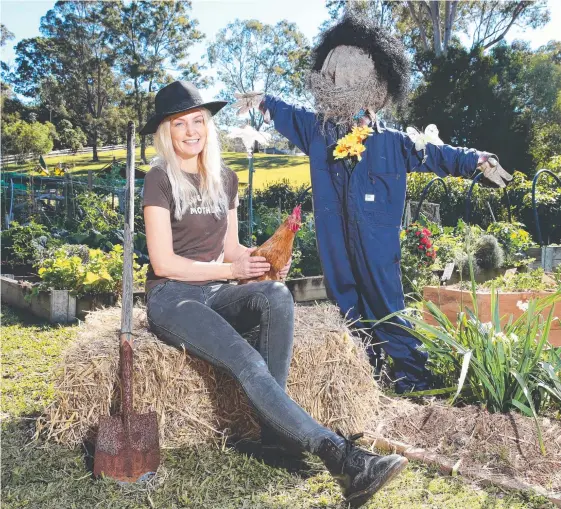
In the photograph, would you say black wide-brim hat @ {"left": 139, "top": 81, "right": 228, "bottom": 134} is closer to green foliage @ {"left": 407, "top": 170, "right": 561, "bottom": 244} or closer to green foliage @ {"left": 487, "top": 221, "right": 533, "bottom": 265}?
green foliage @ {"left": 487, "top": 221, "right": 533, "bottom": 265}

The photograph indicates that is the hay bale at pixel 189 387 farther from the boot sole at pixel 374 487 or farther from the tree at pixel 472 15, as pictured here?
the tree at pixel 472 15

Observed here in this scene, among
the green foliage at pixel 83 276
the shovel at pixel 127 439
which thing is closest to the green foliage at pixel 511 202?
the green foliage at pixel 83 276

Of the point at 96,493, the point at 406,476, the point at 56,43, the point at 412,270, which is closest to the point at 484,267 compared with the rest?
the point at 412,270

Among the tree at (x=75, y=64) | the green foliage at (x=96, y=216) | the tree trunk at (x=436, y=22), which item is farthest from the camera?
the tree at (x=75, y=64)

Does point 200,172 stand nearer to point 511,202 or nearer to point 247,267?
point 247,267

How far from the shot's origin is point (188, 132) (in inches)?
117

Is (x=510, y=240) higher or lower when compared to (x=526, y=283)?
higher

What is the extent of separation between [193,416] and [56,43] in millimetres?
35283

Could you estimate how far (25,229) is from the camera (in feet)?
25.9

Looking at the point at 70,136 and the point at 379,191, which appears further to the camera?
the point at 70,136

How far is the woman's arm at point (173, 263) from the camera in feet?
9.16

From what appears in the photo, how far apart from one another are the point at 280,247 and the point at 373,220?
870 millimetres

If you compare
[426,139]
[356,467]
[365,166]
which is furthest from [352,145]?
[356,467]

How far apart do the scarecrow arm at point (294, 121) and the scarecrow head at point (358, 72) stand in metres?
0.09
